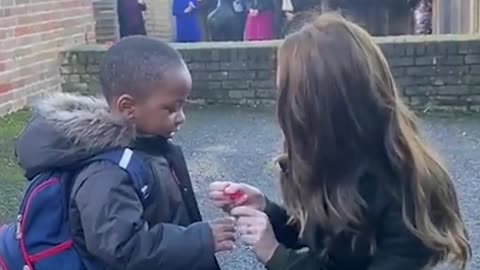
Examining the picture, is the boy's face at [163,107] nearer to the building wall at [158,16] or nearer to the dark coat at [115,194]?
the dark coat at [115,194]

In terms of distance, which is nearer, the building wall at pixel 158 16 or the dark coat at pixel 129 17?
the dark coat at pixel 129 17

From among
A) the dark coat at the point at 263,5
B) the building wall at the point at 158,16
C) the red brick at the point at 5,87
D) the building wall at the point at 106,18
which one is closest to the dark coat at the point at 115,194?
the red brick at the point at 5,87

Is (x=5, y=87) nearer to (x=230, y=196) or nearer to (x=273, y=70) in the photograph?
(x=273, y=70)

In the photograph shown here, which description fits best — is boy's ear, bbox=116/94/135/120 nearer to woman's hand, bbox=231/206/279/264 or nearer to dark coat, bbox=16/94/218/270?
dark coat, bbox=16/94/218/270

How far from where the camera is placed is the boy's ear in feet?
8.86

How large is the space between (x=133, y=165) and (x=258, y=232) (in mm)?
354

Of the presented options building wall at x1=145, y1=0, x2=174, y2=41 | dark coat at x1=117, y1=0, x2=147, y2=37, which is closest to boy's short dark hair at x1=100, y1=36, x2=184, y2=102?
dark coat at x1=117, y1=0, x2=147, y2=37

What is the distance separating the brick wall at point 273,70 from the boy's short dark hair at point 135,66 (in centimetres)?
657

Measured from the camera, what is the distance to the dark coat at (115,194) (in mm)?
2518

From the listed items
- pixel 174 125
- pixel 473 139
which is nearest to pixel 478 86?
pixel 473 139

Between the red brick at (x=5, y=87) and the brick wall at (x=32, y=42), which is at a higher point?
the brick wall at (x=32, y=42)

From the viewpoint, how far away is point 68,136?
268 centimetres

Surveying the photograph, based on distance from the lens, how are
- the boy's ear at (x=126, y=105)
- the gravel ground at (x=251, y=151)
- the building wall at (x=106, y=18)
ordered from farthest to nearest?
the building wall at (x=106, y=18), the gravel ground at (x=251, y=151), the boy's ear at (x=126, y=105)

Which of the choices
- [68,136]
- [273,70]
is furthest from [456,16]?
[68,136]
